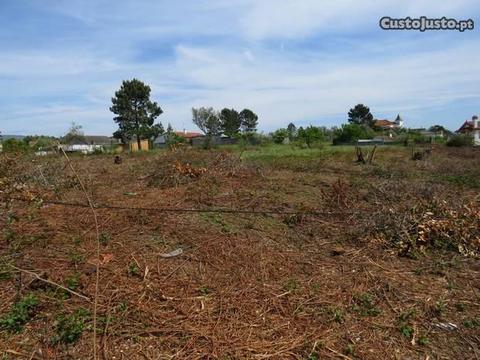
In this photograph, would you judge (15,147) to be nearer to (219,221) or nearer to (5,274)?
(219,221)

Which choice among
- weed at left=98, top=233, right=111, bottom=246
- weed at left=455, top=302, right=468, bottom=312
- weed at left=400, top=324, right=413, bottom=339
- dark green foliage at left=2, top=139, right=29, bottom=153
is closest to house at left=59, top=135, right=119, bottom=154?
dark green foliage at left=2, top=139, right=29, bottom=153

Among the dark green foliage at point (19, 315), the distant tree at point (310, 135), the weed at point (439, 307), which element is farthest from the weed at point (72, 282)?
the distant tree at point (310, 135)

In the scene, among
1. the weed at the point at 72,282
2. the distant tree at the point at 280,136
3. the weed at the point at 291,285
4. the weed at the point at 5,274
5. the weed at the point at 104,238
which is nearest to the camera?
the weed at the point at 72,282

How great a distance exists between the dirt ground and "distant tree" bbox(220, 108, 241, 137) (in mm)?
58991

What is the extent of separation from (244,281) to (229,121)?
2644 inches

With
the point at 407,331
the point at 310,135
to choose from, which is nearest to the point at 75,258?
the point at 407,331

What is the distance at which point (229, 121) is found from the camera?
69.5 metres

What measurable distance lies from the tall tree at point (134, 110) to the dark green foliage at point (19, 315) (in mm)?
44588

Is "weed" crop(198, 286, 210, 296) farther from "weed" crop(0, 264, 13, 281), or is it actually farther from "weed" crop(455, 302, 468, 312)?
"weed" crop(455, 302, 468, 312)

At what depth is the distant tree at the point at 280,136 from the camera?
40.7 m

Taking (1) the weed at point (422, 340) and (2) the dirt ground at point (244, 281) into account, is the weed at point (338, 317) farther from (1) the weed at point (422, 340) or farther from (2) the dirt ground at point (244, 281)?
(1) the weed at point (422, 340)

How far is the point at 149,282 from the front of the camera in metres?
3.36

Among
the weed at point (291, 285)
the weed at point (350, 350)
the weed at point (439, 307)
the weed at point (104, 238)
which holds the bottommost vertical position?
the weed at point (350, 350)

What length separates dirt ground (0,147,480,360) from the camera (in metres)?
2.55
